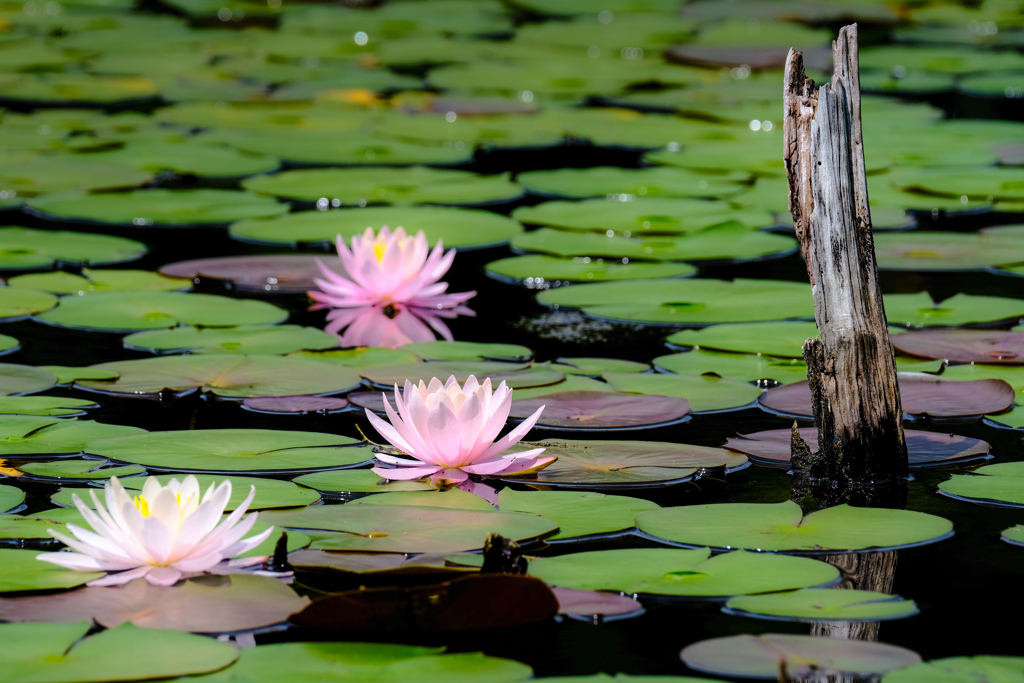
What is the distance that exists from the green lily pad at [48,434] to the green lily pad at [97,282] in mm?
1176

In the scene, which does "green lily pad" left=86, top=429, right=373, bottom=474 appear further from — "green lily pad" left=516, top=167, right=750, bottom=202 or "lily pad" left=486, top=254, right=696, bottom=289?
"green lily pad" left=516, top=167, right=750, bottom=202


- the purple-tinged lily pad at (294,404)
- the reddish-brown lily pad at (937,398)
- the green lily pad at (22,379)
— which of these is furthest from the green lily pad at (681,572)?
the green lily pad at (22,379)

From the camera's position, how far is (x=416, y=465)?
2.44 meters

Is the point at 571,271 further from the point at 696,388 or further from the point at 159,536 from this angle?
the point at 159,536

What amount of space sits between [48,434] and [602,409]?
111 centimetres

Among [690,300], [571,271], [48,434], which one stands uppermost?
[571,271]

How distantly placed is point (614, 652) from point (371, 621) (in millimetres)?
333

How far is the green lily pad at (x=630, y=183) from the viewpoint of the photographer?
4.99m

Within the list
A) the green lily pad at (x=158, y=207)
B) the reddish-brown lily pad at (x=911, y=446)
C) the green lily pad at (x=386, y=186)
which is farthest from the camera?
the green lily pad at (x=386, y=186)

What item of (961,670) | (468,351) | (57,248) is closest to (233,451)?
(468,351)

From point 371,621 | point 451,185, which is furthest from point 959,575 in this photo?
point 451,185

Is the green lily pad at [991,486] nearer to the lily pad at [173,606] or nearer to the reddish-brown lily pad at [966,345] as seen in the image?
the reddish-brown lily pad at [966,345]

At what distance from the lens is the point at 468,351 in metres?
3.27

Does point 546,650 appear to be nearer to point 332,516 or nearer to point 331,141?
point 332,516
